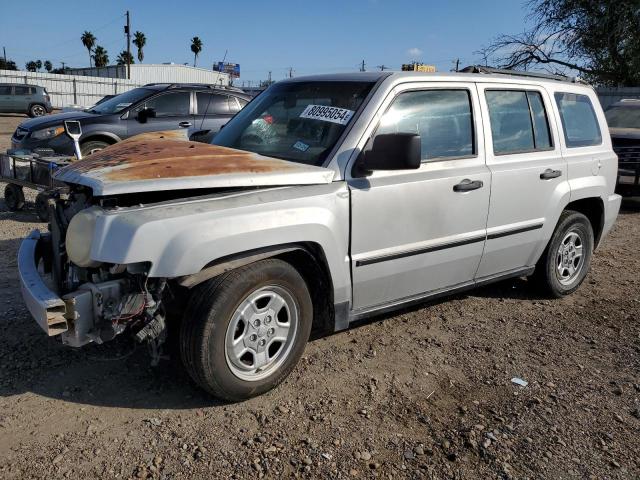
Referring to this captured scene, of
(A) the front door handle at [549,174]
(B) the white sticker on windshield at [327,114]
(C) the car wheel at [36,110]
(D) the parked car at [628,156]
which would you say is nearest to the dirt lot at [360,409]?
(A) the front door handle at [549,174]

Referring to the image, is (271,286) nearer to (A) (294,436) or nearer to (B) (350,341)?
(A) (294,436)

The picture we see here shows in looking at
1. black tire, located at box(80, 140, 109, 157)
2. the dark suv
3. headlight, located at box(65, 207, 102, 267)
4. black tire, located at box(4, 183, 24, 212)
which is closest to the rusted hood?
headlight, located at box(65, 207, 102, 267)

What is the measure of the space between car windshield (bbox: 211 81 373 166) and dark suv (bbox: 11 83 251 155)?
4.78 meters

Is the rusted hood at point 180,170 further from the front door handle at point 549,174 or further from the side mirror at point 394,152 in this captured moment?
the front door handle at point 549,174

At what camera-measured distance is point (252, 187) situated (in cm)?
327

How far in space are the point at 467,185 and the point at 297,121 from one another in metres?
1.25

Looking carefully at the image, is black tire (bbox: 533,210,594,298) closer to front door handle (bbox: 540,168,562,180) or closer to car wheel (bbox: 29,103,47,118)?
front door handle (bbox: 540,168,562,180)

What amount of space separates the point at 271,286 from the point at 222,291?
0.33 metres

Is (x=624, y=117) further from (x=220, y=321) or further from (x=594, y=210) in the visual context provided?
(x=220, y=321)

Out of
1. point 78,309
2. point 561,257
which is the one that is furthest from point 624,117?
point 78,309

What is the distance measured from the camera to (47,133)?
9.12 metres

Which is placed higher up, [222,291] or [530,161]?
[530,161]

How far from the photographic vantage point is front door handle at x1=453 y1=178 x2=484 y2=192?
3991 millimetres

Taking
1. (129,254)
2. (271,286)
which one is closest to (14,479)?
(129,254)
